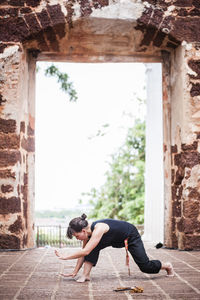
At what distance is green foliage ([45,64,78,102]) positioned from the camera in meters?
7.97

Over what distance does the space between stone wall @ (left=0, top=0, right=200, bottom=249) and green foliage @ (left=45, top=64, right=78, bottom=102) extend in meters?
2.90

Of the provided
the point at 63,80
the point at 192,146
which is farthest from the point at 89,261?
the point at 63,80

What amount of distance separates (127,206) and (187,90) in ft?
17.4

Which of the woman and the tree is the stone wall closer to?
the woman

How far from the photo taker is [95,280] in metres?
→ 3.15

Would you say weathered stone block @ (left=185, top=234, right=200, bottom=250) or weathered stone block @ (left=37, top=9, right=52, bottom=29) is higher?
weathered stone block @ (left=37, top=9, right=52, bottom=29)

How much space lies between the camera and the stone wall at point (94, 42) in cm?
466

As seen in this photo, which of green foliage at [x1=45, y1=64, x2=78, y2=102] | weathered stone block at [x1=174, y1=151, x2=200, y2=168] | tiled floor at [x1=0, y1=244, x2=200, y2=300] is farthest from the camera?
green foliage at [x1=45, y1=64, x2=78, y2=102]

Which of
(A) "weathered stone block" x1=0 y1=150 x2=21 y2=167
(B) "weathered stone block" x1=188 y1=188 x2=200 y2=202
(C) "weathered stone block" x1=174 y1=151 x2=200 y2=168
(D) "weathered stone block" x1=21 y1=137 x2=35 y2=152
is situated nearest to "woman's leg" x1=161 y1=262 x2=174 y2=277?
(B) "weathered stone block" x1=188 y1=188 x2=200 y2=202

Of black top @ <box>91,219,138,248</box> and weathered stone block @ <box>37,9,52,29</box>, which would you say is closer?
black top @ <box>91,219,138,248</box>

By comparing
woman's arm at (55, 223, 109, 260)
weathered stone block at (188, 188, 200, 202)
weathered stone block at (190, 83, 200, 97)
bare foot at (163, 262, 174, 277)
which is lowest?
bare foot at (163, 262, 174, 277)

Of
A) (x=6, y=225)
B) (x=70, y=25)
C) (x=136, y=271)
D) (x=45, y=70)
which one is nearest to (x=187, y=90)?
(x=70, y=25)

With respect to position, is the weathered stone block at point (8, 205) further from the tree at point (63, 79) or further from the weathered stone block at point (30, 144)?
the tree at point (63, 79)

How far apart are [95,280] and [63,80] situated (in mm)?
5367
